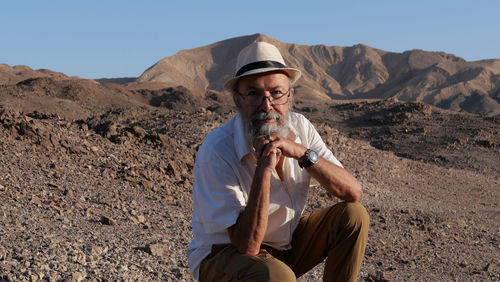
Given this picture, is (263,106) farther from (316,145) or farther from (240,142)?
(316,145)

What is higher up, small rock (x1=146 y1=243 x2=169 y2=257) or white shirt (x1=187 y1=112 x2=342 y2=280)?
white shirt (x1=187 y1=112 x2=342 y2=280)

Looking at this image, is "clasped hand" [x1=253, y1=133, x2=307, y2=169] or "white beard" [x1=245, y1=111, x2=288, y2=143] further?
"white beard" [x1=245, y1=111, x2=288, y2=143]

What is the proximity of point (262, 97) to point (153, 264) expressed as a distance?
2077 millimetres

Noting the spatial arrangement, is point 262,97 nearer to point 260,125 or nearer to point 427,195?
point 260,125

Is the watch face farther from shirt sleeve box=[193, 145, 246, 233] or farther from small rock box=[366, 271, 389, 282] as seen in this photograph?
small rock box=[366, 271, 389, 282]

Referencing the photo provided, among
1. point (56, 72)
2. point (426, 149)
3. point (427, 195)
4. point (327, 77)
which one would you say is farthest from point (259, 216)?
point (327, 77)

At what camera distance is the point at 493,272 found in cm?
613

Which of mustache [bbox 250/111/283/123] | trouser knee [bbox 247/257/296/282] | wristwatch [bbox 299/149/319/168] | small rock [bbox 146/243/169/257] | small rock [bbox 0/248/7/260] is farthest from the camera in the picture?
small rock [bbox 146/243/169/257]

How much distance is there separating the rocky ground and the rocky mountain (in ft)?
113

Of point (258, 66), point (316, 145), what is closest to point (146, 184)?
point (316, 145)

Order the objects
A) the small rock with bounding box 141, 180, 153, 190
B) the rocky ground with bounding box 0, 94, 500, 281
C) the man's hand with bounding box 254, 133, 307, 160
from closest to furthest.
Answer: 1. the man's hand with bounding box 254, 133, 307, 160
2. the rocky ground with bounding box 0, 94, 500, 281
3. the small rock with bounding box 141, 180, 153, 190

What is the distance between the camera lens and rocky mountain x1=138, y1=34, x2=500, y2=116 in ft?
172

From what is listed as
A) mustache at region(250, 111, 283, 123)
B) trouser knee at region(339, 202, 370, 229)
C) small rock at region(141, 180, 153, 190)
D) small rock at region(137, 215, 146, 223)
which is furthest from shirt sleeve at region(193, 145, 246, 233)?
small rock at region(141, 180, 153, 190)

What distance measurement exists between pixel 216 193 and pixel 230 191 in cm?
7
